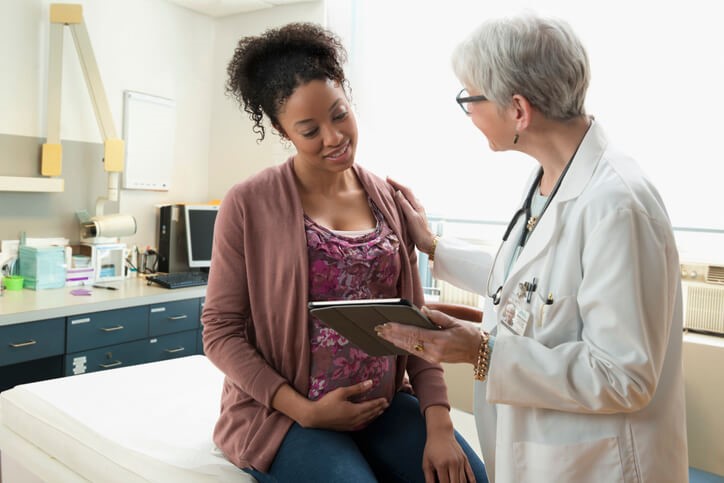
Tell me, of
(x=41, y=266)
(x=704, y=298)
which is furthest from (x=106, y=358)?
(x=704, y=298)

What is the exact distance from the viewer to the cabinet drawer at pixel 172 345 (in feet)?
10.1

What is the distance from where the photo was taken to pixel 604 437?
109 centimetres

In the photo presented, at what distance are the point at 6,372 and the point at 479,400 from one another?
2619 millimetres

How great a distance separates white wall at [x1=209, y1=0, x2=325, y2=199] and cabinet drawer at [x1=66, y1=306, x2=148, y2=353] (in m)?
1.27

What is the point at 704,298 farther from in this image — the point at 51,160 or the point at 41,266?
the point at 51,160

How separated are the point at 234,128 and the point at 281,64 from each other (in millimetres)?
2700

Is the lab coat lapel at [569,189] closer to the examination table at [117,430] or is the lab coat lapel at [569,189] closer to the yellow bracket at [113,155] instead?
the examination table at [117,430]

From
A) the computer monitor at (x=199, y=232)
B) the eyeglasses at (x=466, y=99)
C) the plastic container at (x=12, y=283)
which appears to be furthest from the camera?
the computer monitor at (x=199, y=232)

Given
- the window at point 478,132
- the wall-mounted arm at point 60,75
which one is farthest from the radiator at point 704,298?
the wall-mounted arm at point 60,75

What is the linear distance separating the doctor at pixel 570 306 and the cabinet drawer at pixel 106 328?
1.97 metres

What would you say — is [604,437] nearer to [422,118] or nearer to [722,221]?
[722,221]

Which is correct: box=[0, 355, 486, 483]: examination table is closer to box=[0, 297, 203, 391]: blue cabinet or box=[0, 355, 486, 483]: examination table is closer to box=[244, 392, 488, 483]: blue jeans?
box=[244, 392, 488, 483]: blue jeans

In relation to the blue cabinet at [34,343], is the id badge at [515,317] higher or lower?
higher

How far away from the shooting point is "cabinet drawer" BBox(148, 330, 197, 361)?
306 cm
